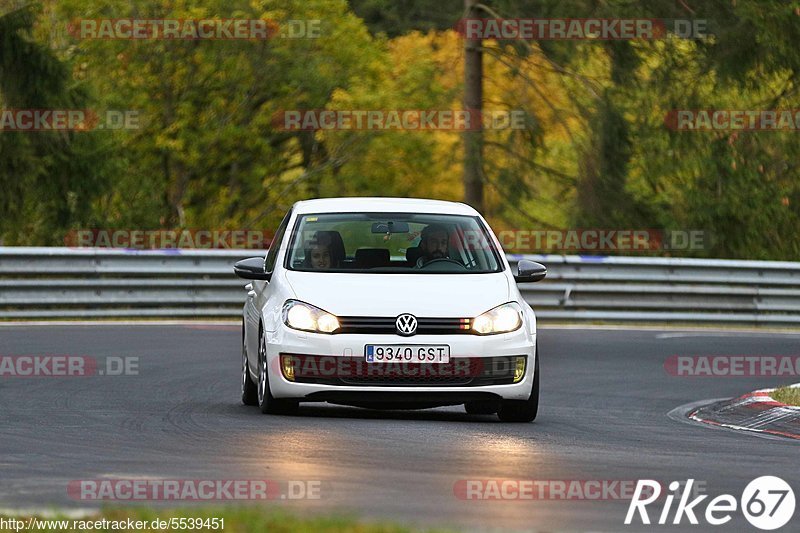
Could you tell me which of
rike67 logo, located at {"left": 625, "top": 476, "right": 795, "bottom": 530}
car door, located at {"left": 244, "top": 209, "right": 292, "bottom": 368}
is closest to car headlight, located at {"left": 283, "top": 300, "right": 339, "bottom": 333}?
car door, located at {"left": 244, "top": 209, "right": 292, "bottom": 368}

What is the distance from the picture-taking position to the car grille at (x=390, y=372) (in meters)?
12.1

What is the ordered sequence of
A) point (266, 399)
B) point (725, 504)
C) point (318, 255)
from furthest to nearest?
point (318, 255), point (266, 399), point (725, 504)

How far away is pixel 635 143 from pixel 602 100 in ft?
3.98

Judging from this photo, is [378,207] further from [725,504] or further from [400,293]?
[725,504]

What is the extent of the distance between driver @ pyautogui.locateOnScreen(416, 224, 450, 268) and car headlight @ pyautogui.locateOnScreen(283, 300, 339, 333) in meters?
1.20

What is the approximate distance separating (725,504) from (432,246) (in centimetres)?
495

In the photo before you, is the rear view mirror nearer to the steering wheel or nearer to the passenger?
the steering wheel

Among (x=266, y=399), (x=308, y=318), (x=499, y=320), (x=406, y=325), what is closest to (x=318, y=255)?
(x=308, y=318)

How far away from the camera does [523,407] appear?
41.5 feet

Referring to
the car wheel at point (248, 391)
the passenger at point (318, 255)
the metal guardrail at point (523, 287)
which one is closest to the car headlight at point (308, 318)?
the passenger at point (318, 255)

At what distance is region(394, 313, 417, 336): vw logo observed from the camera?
1210 cm

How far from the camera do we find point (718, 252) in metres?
40.4

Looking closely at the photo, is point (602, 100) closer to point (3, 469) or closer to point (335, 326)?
point (335, 326)

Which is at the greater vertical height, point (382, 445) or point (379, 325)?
point (379, 325)
